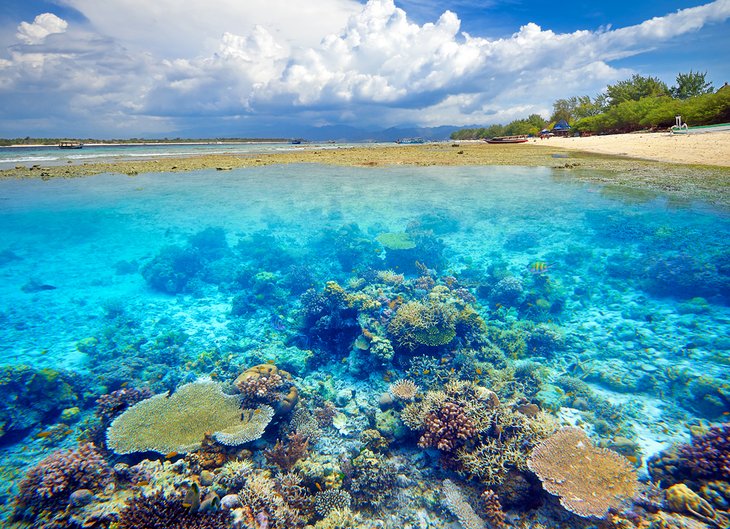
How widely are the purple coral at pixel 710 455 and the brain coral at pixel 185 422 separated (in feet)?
21.2

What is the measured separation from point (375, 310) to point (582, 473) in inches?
233

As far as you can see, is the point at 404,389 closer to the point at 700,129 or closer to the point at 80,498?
the point at 80,498

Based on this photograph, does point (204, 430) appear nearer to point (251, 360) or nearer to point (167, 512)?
point (167, 512)

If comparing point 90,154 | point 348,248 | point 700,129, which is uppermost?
point 90,154

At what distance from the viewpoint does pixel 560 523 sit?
4.29 m

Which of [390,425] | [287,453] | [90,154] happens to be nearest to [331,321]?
[390,425]

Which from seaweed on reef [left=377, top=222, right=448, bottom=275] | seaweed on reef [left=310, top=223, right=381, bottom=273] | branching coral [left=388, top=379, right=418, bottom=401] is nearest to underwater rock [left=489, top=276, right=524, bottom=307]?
seaweed on reef [left=377, top=222, right=448, bottom=275]

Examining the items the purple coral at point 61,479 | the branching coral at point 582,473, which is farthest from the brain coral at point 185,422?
the branching coral at point 582,473

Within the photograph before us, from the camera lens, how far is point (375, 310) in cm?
950

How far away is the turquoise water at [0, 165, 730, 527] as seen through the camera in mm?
6133

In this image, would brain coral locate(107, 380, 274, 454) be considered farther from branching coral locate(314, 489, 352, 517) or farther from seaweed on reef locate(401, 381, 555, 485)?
seaweed on reef locate(401, 381, 555, 485)

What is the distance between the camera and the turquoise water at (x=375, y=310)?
6133 mm

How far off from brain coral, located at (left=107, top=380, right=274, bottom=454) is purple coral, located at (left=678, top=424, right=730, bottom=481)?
255 inches

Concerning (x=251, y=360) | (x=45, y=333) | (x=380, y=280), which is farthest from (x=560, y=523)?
(x=45, y=333)
